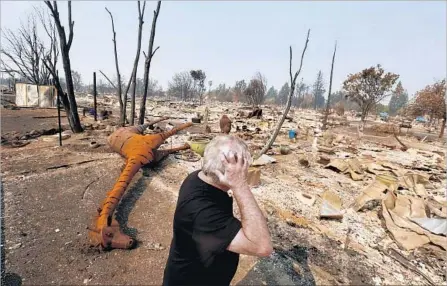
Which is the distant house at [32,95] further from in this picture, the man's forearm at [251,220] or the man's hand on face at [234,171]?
the man's forearm at [251,220]

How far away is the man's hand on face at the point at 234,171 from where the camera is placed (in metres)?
1.25

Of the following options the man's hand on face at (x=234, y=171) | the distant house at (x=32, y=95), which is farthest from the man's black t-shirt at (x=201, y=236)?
the distant house at (x=32, y=95)

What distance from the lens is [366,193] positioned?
5617 millimetres

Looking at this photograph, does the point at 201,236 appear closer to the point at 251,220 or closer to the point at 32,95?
the point at 251,220

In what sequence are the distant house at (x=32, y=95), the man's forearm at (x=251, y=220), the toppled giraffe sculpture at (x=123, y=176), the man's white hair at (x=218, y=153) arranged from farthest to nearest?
the distant house at (x=32, y=95) → the toppled giraffe sculpture at (x=123, y=176) → the man's white hair at (x=218, y=153) → the man's forearm at (x=251, y=220)

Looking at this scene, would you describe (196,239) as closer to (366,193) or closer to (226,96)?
(366,193)

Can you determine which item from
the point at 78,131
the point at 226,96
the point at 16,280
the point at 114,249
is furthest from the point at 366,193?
the point at 226,96

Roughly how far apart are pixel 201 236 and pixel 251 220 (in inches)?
10.8

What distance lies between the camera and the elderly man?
1215mm

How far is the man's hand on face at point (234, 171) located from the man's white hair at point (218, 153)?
0.02m

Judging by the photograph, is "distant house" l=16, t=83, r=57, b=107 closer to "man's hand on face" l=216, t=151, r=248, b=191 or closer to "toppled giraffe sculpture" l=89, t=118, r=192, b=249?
"toppled giraffe sculpture" l=89, t=118, r=192, b=249

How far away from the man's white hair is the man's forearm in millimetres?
163

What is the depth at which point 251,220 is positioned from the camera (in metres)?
1.21

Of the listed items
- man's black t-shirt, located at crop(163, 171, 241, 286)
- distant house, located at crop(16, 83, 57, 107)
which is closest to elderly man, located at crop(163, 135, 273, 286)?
man's black t-shirt, located at crop(163, 171, 241, 286)
